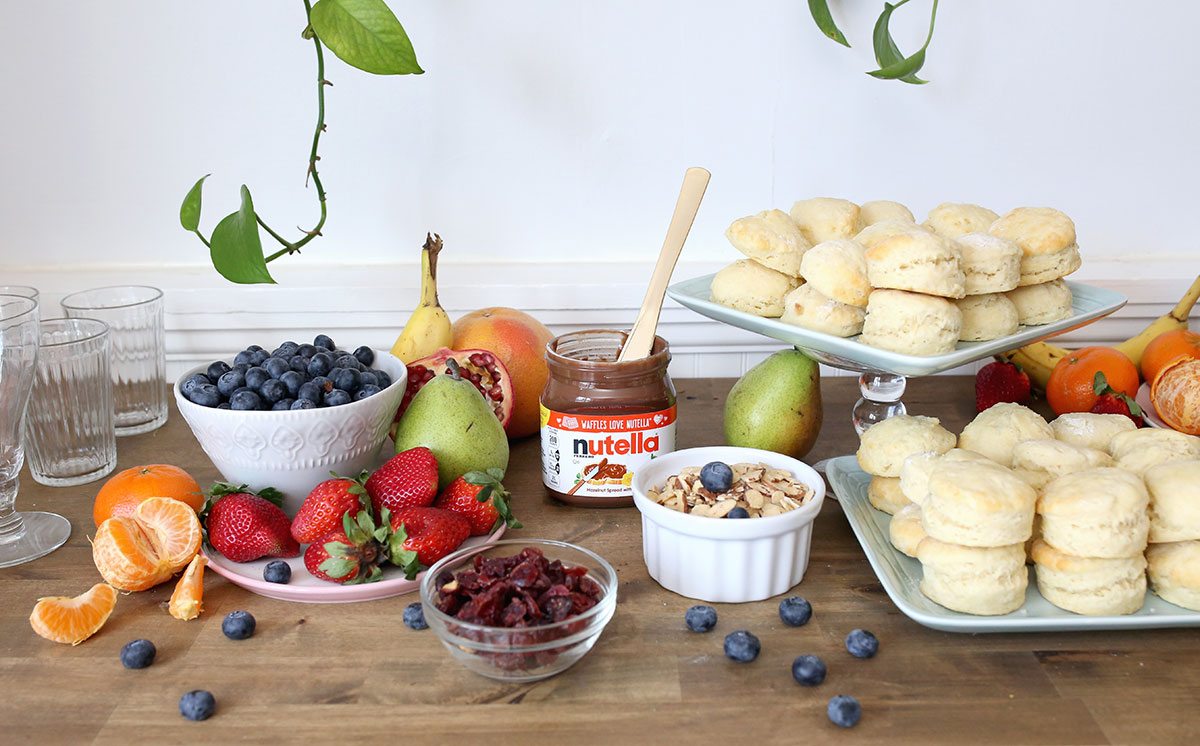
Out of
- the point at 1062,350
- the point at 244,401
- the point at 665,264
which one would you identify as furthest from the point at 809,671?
the point at 1062,350

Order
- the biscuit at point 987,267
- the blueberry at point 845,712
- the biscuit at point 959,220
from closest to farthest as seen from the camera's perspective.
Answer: the blueberry at point 845,712 < the biscuit at point 987,267 < the biscuit at point 959,220

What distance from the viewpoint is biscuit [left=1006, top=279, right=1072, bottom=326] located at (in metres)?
1.07

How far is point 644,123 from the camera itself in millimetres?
1529

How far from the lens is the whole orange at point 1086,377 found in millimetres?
1325

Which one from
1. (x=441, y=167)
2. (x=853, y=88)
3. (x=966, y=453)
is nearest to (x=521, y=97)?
(x=441, y=167)

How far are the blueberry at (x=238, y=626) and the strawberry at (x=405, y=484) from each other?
0.55 ft

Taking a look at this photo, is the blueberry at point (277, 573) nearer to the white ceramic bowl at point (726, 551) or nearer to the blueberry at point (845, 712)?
the white ceramic bowl at point (726, 551)

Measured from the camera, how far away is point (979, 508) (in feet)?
2.69

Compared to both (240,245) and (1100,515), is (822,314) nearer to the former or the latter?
(1100,515)

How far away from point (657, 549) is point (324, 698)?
32cm

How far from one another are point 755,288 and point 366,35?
0.54 metres

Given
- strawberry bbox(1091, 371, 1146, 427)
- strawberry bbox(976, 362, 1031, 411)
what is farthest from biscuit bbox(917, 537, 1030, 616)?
strawberry bbox(976, 362, 1031, 411)

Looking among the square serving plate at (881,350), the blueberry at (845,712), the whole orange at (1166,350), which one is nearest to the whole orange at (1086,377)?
the whole orange at (1166,350)

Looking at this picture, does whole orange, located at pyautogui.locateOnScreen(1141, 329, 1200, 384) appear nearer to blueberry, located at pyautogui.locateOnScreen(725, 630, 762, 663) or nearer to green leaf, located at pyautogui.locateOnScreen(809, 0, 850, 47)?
green leaf, located at pyautogui.locateOnScreen(809, 0, 850, 47)
